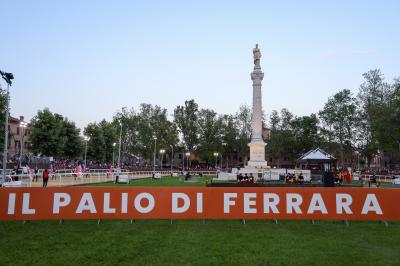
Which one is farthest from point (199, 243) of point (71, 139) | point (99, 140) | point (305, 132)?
point (305, 132)

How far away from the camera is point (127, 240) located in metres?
11.3

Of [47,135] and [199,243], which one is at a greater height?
[47,135]

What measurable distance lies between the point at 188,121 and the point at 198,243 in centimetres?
9877

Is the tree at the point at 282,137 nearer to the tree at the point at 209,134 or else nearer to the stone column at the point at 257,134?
the tree at the point at 209,134

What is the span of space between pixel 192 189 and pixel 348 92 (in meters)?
87.0

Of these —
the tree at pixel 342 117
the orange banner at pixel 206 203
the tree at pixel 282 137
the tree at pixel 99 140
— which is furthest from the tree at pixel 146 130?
the orange banner at pixel 206 203

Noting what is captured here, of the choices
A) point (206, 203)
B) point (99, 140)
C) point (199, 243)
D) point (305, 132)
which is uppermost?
point (305, 132)

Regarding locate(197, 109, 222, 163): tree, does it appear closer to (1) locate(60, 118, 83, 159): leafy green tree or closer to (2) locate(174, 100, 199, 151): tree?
(2) locate(174, 100, 199, 151): tree

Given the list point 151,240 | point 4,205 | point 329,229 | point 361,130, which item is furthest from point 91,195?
point 361,130

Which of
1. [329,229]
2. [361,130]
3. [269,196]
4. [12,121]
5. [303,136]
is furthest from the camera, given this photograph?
[303,136]

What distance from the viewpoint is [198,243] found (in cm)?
1093

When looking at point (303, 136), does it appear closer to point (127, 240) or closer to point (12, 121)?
point (12, 121)

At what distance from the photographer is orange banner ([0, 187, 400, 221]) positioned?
554 inches

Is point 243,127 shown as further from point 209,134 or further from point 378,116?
point 378,116
